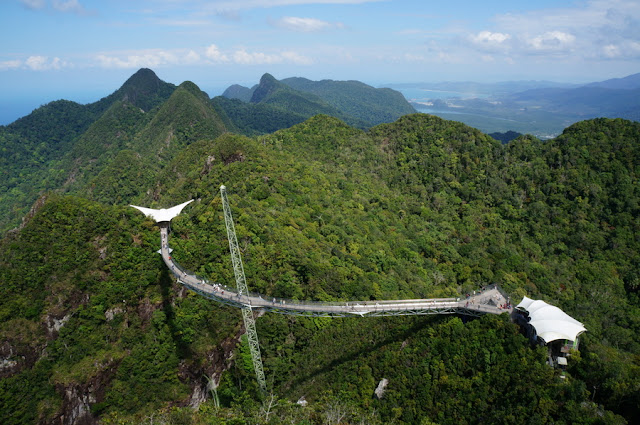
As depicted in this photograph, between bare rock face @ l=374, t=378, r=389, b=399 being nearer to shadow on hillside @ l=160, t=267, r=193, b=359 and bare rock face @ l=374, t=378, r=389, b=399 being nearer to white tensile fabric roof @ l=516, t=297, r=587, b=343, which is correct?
white tensile fabric roof @ l=516, t=297, r=587, b=343

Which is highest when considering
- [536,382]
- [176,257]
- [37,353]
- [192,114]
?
[192,114]

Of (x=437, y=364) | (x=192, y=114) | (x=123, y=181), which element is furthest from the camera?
(x=192, y=114)

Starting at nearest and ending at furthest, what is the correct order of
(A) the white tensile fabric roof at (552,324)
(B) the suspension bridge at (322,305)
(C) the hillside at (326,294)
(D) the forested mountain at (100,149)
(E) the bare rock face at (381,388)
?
(A) the white tensile fabric roof at (552,324) → (C) the hillside at (326,294) → (E) the bare rock face at (381,388) → (B) the suspension bridge at (322,305) → (D) the forested mountain at (100,149)

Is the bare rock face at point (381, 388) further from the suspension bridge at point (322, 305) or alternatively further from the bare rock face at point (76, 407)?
the bare rock face at point (76, 407)

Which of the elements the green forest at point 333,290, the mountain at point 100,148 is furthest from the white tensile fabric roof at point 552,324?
the mountain at point 100,148

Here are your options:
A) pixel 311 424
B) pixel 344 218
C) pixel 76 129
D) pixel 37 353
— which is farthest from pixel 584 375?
pixel 76 129

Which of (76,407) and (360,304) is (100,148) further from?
(360,304)

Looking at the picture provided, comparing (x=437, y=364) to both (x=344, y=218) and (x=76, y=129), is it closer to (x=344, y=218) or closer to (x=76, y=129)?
(x=344, y=218)
